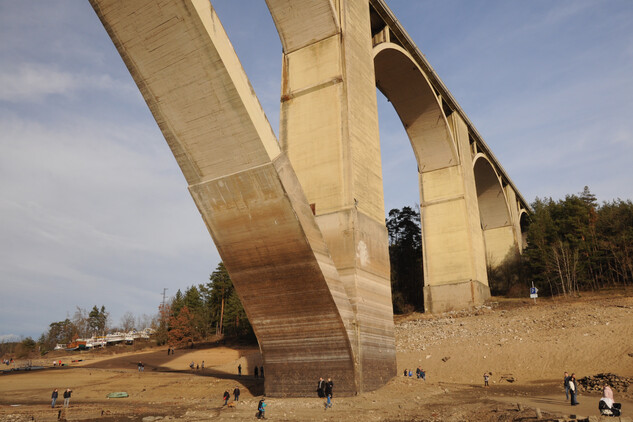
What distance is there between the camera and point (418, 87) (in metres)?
30.2

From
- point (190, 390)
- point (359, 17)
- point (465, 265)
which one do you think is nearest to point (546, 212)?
point (465, 265)

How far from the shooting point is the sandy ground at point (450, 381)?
1227 cm

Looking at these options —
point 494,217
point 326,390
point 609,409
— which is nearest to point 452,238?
point 494,217

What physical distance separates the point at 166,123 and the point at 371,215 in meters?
7.91

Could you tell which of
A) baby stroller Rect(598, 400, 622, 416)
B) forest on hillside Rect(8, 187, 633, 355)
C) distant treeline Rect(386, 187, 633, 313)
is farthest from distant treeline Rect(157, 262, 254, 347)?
baby stroller Rect(598, 400, 622, 416)

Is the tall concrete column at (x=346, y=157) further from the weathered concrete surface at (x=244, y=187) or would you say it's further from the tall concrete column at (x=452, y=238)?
the tall concrete column at (x=452, y=238)

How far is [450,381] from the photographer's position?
20.4 m

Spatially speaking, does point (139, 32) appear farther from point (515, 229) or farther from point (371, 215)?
point (515, 229)

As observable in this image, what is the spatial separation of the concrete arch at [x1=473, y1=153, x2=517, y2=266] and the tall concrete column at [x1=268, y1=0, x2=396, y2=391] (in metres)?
31.0

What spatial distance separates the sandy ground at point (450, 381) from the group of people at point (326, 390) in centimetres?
31

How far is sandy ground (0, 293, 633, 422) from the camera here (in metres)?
12.3

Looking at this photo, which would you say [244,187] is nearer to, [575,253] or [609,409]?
[609,409]

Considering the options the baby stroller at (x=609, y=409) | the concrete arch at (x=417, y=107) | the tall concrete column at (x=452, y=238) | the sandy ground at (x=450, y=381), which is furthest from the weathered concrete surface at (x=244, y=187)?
the tall concrete column at (x=452, y=238)

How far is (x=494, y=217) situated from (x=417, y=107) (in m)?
21.6
